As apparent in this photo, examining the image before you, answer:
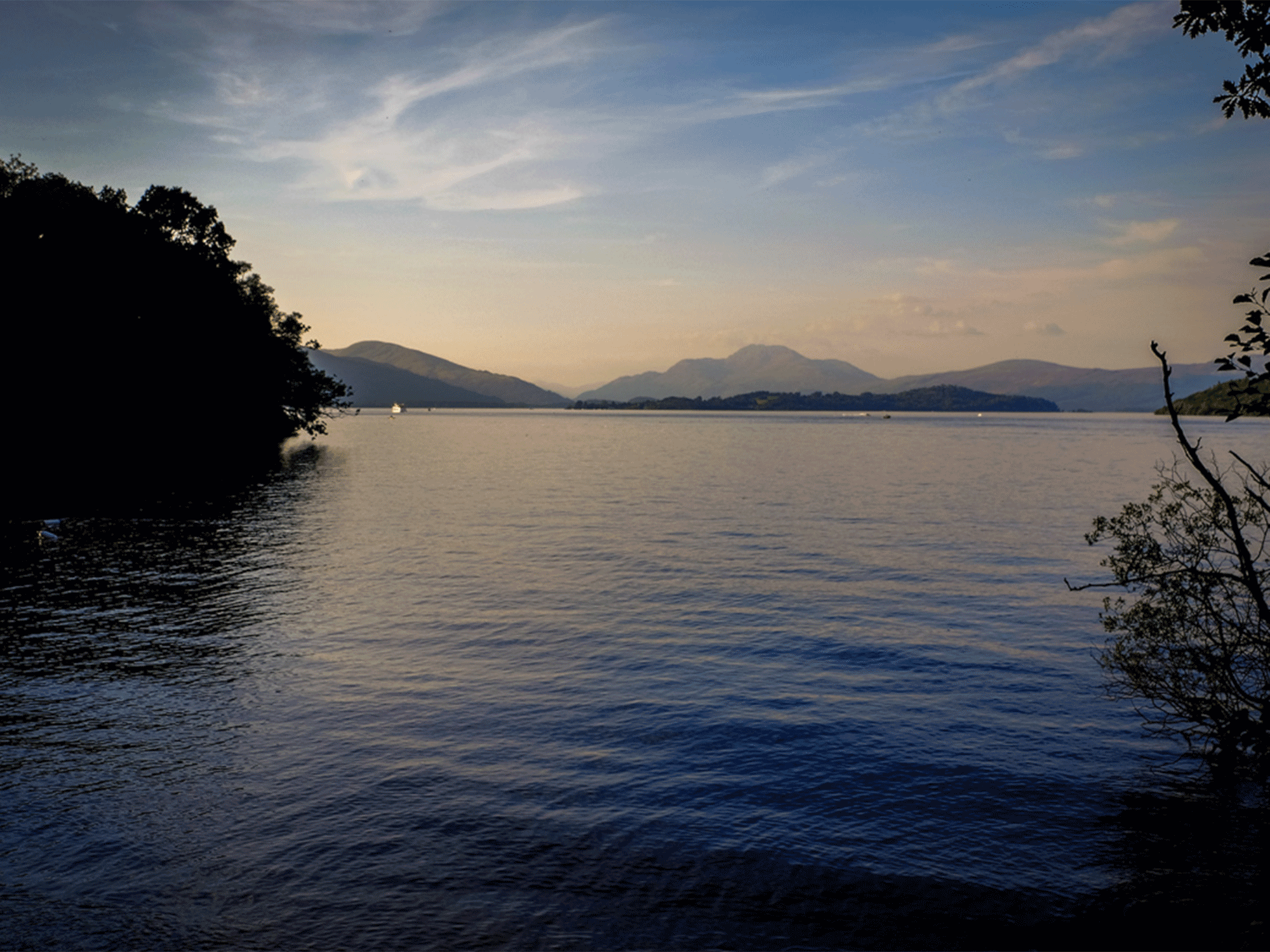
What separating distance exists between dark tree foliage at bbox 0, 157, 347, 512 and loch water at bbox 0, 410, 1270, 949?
39.8m

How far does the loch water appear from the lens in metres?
11.0

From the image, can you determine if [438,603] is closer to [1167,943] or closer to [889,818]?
[889,818]

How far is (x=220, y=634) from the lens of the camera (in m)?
25.2

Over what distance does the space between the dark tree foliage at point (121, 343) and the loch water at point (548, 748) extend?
3981 centimetres

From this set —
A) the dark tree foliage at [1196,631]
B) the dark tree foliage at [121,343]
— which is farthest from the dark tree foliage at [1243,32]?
the dark tree foliage at [121,343]

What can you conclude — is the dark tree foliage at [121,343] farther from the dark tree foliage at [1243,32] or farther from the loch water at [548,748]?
the dark tree foliage at [1243,32]

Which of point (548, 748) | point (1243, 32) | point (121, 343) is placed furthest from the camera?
point (121, 343)

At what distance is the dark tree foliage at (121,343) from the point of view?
235 feet

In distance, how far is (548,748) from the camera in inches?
651

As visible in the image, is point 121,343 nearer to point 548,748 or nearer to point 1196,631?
point 548,748

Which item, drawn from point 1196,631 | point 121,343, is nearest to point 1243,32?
point 1196,631

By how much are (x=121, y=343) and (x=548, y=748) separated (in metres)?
85.5

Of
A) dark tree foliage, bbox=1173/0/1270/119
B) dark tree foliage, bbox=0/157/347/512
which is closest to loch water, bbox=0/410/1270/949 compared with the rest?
dark tree foliage, bbox=1173/0/1270/119

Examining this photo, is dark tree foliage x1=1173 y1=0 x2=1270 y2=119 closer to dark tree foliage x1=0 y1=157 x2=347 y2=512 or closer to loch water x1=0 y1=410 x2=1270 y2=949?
loch water x1=0 y1=410 x2=1270 y2=949
